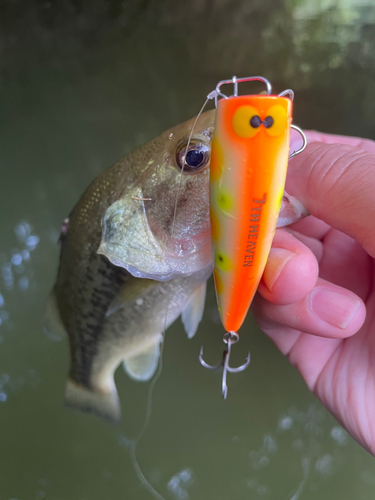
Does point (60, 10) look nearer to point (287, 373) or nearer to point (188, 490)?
point (287, 373)

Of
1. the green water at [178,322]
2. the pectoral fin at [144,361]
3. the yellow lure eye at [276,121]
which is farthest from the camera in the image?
the green water at [178,322]

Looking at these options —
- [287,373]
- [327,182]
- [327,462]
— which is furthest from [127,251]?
[327,462]

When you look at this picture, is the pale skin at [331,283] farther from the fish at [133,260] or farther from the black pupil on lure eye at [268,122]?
the black pupil on lure eye at [268,122]

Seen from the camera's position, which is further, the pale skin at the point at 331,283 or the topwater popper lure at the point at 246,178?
the pale skin at the point at 331,283

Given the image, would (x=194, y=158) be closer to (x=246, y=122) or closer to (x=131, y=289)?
(x=246, y=122)

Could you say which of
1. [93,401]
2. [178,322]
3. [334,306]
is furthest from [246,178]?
[178,322]

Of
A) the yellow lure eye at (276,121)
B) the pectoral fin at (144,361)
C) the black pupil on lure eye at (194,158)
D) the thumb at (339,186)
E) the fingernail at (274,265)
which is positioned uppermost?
the yellow lure eye at (276,121)

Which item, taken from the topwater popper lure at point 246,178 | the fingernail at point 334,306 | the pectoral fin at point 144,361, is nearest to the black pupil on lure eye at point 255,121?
the topwater popper lure at point 246,178
